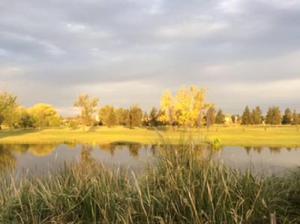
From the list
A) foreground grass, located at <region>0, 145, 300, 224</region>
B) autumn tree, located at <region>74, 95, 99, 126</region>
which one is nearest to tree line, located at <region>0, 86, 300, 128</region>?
autumn tree, located at <region>74, 95, 99, 126</region>

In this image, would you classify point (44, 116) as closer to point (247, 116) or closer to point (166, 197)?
point (247, 116)

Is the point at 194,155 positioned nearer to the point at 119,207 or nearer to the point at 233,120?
the point at 119,207

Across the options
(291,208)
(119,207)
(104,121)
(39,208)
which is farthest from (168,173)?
(104,121)

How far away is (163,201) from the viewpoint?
613cm

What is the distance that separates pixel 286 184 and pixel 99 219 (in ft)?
11.0

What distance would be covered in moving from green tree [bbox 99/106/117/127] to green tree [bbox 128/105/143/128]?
22.4 ft

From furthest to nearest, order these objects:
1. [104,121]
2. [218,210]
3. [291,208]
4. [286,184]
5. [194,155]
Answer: [104,121]
[286,184]
[194,155]
[291,208]
[218,210]

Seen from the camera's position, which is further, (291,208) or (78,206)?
(78,206)

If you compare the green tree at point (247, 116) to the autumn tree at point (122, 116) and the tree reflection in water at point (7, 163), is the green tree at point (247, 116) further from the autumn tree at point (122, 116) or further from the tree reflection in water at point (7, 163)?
the tree reflection in water at point (7, 163)

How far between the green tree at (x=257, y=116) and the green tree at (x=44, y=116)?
45917mm

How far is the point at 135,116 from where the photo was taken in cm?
8512

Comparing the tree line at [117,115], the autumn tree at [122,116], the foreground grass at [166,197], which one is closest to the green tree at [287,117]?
the tree line at [117,115]

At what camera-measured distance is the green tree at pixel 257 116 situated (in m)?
99.7

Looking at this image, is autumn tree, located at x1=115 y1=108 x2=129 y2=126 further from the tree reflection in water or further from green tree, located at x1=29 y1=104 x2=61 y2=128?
the tree reflection in water
